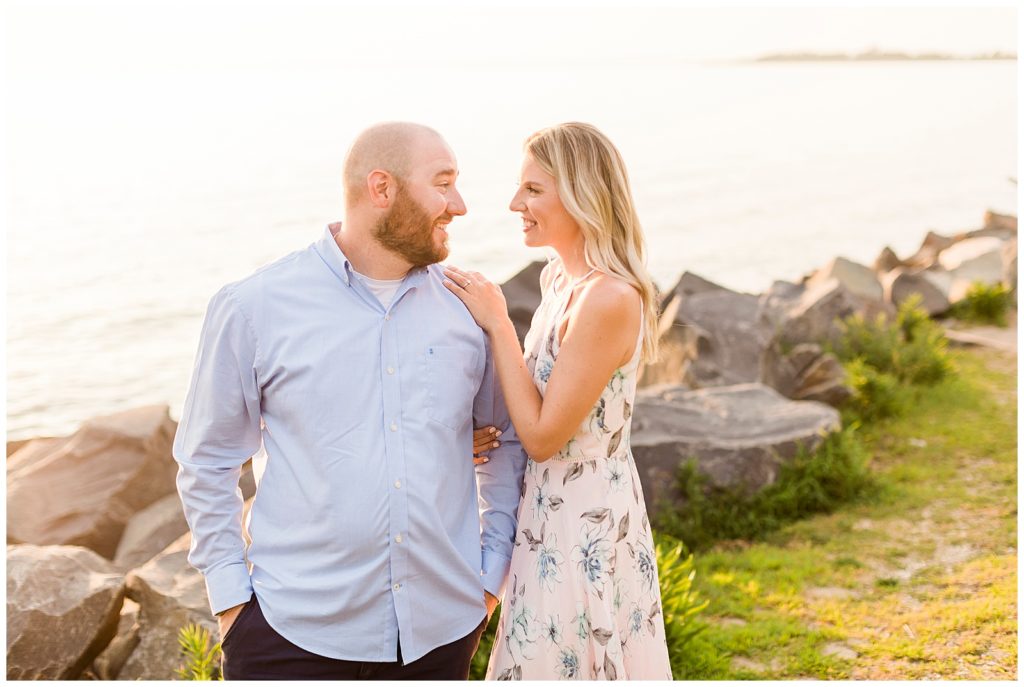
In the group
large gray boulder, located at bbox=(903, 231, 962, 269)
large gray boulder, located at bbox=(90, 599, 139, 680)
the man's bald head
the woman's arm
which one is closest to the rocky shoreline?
large gray boulder, located at bbox=(90, 599, 139, 680)

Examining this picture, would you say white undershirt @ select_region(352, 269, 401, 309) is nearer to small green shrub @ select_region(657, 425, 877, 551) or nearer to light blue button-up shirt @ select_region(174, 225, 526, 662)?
light blue button-up shirt @ select_region(174, 225, 526, 662)

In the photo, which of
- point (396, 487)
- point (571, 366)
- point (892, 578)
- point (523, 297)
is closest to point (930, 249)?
point (523, 297)

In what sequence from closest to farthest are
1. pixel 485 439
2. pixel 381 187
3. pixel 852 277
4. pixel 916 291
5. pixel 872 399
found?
pixel 381 187 → pixel 485 439 → pixel 872 399 → pixel 916 291 → pixel 852 277

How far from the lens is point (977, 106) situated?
61.2m

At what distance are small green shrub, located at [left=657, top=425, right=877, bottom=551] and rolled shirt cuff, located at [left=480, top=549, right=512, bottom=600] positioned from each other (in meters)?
3.20

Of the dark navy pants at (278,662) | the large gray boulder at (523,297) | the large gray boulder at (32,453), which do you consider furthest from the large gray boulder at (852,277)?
the dark navy pants at (278,662)

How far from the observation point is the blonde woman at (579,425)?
3.22 m

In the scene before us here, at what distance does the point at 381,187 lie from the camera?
10.1 ft

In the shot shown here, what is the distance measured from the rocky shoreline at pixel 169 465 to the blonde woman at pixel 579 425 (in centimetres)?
225

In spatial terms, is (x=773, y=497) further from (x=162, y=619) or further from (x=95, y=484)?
(x=95, y=484)

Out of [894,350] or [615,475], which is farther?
[894,350]

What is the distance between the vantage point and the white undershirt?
124 inches

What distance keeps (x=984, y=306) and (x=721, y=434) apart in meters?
6.63

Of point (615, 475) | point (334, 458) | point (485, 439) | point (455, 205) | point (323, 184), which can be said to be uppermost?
point (455, 205)
